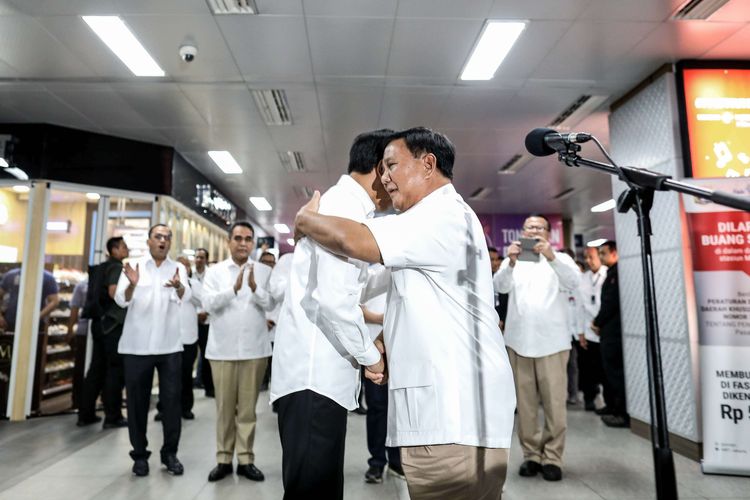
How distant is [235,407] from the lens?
130 inches

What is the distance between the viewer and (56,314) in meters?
5.79

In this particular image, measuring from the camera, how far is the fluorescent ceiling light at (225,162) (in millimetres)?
7134

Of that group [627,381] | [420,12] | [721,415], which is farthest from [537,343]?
[420,12]

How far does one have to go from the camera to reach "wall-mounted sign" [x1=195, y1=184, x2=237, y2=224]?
8.09 m

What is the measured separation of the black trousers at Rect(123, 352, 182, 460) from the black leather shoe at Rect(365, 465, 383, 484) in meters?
1.38

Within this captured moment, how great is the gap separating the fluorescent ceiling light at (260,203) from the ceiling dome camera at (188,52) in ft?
19.8

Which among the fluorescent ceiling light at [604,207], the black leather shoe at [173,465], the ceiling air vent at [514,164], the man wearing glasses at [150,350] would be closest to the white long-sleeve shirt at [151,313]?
the man wearing glasses at [150,350]

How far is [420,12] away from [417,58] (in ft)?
2.33

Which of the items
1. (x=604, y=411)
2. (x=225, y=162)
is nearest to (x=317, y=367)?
(x=604, y=411)

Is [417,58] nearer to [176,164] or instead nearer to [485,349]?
[485,349]

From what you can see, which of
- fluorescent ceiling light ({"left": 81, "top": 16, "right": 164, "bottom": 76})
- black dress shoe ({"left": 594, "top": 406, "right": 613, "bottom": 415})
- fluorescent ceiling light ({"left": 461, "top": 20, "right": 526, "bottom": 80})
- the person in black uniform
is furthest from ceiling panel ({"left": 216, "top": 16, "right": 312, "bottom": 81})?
black dress shoe ({"left": 594, "top": 406, "right": 613, "bottom": 415})

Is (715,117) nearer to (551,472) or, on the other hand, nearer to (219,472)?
(551,472)

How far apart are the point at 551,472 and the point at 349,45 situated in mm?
3651

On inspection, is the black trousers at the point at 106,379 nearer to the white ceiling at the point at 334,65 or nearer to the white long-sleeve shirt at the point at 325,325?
the white ceiling at the point at 334,65
